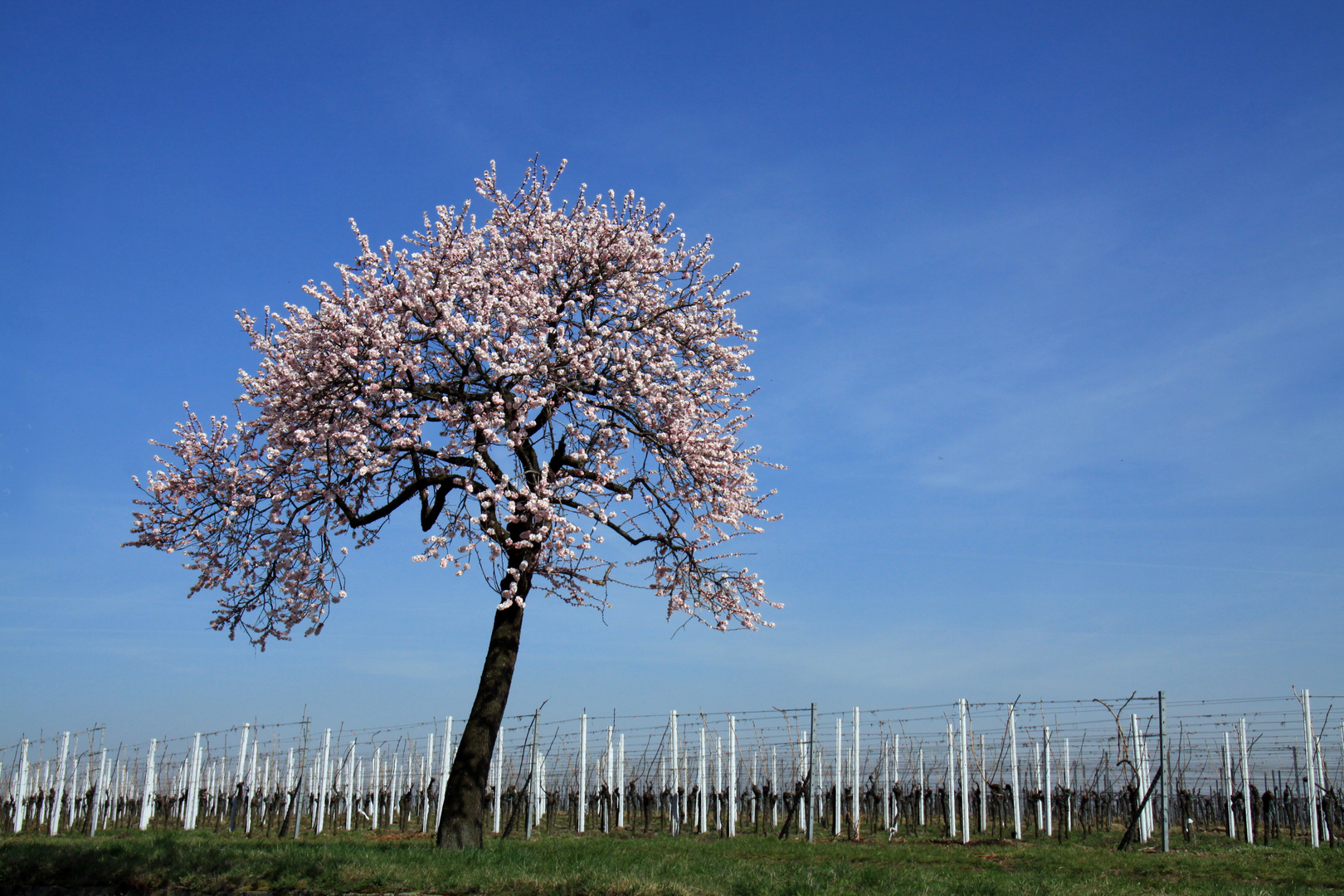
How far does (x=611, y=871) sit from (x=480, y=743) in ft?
11.1

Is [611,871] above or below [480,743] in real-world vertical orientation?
below

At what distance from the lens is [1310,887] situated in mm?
9445

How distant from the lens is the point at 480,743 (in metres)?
11.5

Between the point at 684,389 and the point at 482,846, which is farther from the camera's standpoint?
the point at 684,389

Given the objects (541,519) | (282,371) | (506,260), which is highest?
(506,260)

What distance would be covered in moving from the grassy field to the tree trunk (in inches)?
16.9

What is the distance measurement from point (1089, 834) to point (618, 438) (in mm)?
15203

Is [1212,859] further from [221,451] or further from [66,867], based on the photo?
[221,451]

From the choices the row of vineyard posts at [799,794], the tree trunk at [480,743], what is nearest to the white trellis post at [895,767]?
the row of vineyard posts at [799,794]

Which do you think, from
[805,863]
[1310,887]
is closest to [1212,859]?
[1310,887]

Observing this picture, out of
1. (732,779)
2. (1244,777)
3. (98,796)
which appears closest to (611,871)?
(732,779)

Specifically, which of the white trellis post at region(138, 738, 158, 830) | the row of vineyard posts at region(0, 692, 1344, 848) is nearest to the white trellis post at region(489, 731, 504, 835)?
the row of vineyard posts at region(0, 692, 1344, 848)

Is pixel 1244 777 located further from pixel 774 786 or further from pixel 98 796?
pixel 98 796

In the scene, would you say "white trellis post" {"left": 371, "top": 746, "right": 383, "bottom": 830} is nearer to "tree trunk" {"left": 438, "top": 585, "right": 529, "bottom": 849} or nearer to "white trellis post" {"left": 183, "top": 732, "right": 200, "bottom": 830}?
"white trellis post" {"left": 183, "top": 732, "right": 200, "bottom": 830}
